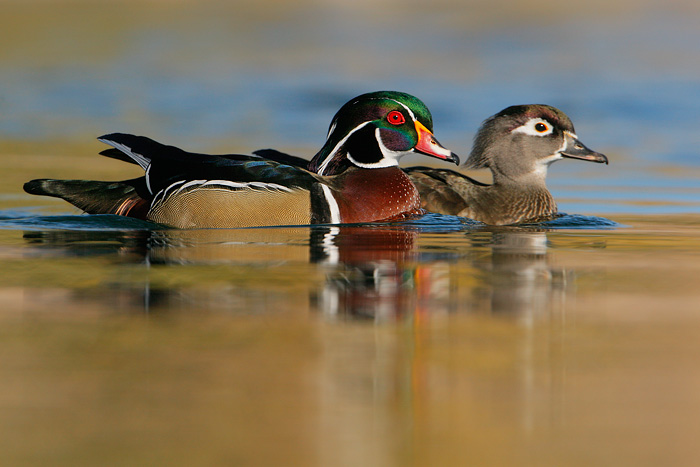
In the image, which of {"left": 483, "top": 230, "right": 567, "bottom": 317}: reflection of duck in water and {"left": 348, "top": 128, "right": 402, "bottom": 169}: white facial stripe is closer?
{"left": 483, "top": 230, "right": 567, "bottom": 317}: reflection of duck in water

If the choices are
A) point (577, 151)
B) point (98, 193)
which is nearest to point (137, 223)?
point (98, 193)

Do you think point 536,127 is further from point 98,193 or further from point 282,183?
point 98,193

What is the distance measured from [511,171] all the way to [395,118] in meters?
1.51

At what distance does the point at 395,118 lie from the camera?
8195 millimetres

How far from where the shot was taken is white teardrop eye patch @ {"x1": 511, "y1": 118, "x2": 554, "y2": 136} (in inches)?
358

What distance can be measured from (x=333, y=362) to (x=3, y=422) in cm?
106

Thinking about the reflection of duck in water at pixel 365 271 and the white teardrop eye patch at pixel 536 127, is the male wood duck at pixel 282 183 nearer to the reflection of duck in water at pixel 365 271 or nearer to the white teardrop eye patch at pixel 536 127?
the reflection of duck in water at pixel 365 271

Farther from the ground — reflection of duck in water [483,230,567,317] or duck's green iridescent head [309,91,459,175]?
duck's green iridescent head [309,91,459,175]

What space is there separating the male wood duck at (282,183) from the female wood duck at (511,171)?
1.39 ft

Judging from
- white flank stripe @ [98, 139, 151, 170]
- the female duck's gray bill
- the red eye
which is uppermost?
the red eye

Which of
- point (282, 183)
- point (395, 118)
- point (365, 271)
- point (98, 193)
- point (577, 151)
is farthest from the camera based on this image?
point (577, 151)

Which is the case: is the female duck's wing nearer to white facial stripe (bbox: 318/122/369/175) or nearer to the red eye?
the red eye

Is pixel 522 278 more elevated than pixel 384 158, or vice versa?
pixel 384 158

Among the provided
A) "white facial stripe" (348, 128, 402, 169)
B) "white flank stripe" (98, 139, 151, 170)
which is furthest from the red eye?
"white flank stripe" (98, 139, 151, 170)
